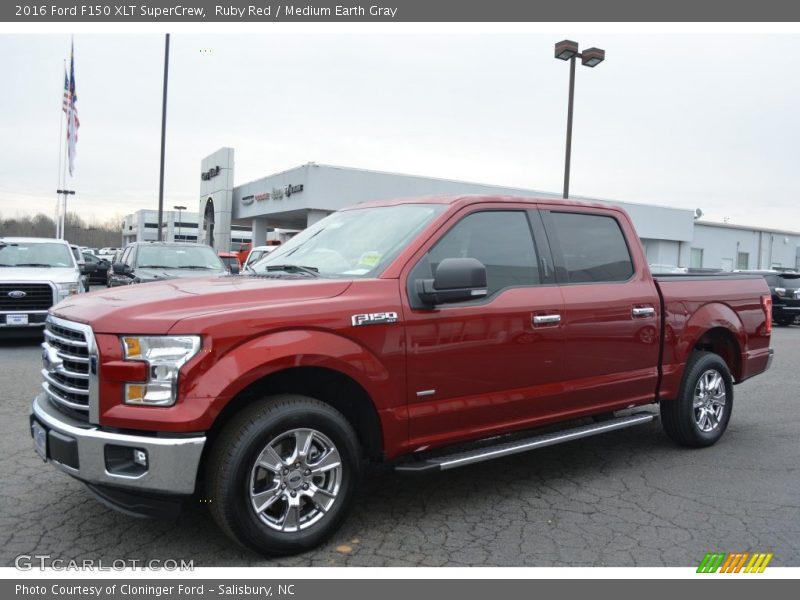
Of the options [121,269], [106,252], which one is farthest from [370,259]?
[106,252]

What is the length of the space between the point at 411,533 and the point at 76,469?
183 cm

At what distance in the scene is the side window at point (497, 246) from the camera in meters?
4.39

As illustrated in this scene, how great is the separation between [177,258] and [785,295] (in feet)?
59.6

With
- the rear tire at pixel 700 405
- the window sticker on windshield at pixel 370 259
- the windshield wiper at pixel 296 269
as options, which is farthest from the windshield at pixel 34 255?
the rear tire at pixel 700 405

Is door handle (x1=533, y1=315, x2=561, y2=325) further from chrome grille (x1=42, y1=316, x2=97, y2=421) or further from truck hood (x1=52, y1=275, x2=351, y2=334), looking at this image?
chrome grille (x1=42, y1=316, x2=97, y2=421)

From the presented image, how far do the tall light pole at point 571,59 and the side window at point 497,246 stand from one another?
11.9 metres

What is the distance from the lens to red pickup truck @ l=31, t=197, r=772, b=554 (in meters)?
3.27

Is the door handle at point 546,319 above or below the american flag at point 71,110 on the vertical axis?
below

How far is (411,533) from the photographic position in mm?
3934

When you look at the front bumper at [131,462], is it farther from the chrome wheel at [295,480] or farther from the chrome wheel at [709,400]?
the chrome wheel at [709,400]

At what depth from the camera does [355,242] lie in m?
4.57

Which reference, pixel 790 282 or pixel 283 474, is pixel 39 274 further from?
pixel 790 282

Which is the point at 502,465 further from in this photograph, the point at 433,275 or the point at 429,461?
the point at 433,275

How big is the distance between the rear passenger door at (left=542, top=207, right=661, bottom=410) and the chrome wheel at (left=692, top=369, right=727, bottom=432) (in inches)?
26.5
